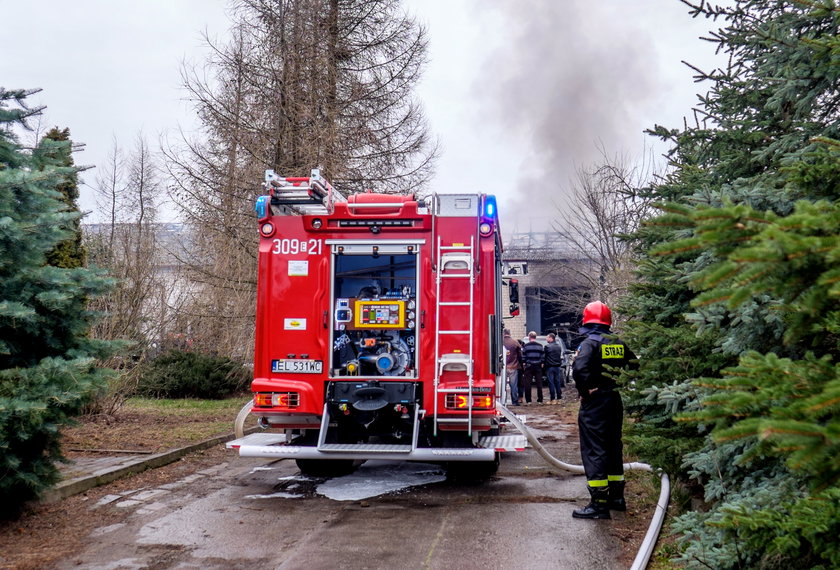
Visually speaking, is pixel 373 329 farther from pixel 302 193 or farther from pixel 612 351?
pixel 612 351

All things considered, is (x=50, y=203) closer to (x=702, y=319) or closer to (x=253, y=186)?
(x=702, y=319)

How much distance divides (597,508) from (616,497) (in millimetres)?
358

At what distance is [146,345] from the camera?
1325 centimetres

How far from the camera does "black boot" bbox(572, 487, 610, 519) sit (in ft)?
19.6

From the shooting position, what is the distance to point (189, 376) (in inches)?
605

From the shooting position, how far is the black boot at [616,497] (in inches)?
246

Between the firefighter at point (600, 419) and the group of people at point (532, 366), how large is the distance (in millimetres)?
10466

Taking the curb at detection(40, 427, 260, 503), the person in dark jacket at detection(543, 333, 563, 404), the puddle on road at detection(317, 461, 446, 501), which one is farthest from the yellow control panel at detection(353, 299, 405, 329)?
the person in dark jacket at detection(543, 333, 563, 404)

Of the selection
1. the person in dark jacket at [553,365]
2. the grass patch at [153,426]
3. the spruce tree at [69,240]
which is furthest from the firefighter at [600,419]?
the person in dark jacket at [553,365]

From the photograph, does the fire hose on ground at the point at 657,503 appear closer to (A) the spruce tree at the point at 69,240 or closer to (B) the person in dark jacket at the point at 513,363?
(A) the spruce tree at the point at 69,240

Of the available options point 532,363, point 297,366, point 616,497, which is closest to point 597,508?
point 616,497

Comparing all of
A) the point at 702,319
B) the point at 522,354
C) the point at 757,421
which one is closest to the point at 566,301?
the point at 522,354

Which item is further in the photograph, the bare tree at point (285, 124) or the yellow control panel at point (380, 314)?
the bare tree at point (285, 124)

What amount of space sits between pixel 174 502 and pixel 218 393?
9.13 meters
